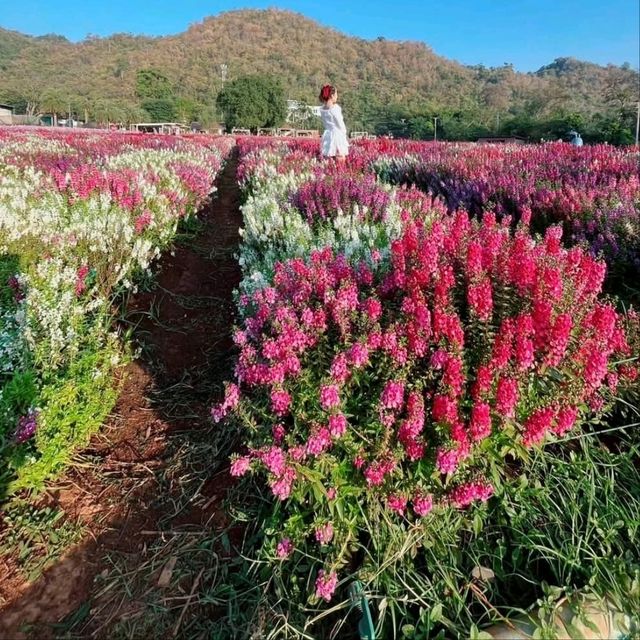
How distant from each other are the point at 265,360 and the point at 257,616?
103 centimetres

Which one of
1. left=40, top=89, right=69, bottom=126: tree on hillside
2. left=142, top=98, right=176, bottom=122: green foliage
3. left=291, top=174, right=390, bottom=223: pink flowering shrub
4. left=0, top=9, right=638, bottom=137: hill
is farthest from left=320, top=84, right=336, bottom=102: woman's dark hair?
left=142, top=98, right=176, bottom=122: green foliage

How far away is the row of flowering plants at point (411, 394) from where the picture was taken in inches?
73.4

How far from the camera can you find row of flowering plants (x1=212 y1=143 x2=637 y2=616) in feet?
6.12

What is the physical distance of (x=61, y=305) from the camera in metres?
2.86

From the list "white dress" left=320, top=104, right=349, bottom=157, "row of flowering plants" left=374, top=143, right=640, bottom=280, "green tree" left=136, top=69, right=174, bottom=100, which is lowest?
"row of flowering plants" left=374, top=143, right=640, bottom=280

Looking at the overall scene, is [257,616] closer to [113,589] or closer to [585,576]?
[113,589]

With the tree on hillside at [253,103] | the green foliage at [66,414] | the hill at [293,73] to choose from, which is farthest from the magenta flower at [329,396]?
the hill at [293,73]

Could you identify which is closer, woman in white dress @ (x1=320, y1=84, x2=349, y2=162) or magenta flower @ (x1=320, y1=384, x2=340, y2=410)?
magenta flower @ (x1=320, y1=384, x2=340, y2=410)

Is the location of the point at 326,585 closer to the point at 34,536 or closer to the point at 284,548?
the point at 284,548

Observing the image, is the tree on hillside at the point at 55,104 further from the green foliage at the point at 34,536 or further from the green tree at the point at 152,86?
the green foliage at the point at 34,536

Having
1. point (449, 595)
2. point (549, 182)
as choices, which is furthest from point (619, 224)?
point (449, 595)

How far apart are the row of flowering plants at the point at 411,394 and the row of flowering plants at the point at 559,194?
4.79ft

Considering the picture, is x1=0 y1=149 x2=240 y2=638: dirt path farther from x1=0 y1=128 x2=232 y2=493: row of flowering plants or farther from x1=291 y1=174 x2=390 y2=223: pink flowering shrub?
x1=291 y1=174 x2=390 y2=223: pink flowering shrub

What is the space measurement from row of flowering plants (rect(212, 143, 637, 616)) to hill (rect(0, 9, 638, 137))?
83.6m
